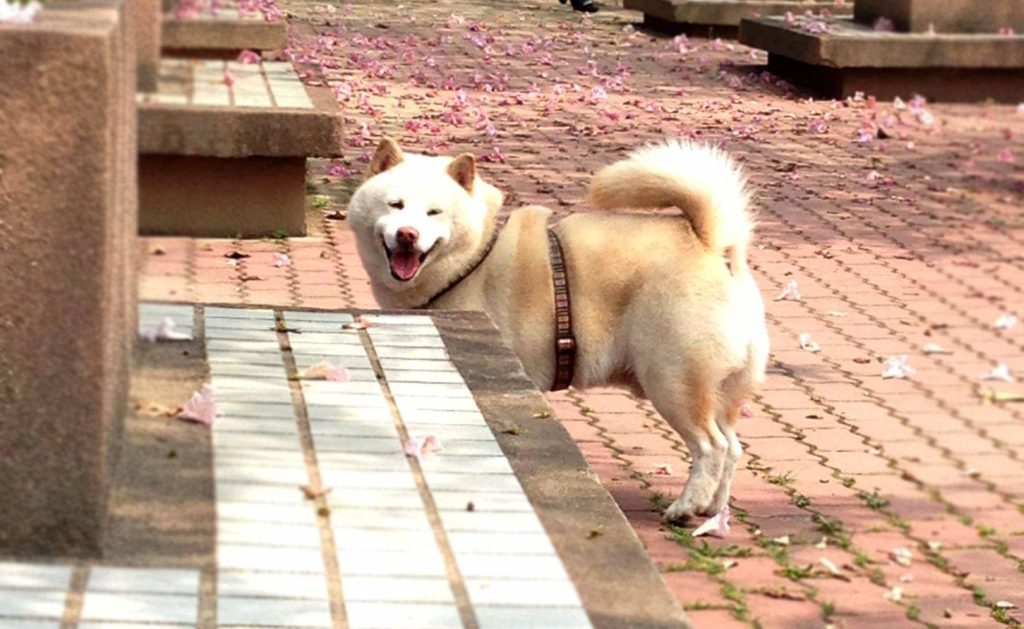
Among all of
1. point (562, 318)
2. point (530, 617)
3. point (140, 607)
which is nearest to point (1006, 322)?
point (530, 617)

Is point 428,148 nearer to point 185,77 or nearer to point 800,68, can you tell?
point 800,68

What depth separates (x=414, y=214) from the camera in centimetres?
540

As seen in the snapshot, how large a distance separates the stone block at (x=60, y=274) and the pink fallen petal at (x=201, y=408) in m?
0.17

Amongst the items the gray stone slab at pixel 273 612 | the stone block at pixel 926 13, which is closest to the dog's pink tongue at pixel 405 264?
the gray stone slab at pixel 273 612

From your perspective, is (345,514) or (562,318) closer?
(345,514)

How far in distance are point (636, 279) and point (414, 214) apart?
77 centimetres

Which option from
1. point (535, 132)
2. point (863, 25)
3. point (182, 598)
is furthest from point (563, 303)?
point (863, 25)

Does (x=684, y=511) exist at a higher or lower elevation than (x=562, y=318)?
lower

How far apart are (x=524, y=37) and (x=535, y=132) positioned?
6538 millimetres

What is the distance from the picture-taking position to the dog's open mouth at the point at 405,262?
17.5 ft

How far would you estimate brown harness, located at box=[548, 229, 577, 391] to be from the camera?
16.7 ft

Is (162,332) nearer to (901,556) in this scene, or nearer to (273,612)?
(273,612)

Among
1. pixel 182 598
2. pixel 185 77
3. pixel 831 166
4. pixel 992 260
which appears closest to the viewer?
pixel 992 260

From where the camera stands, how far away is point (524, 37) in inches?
752
